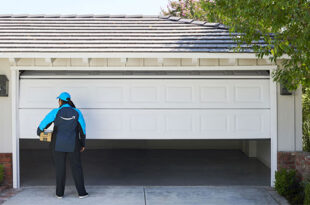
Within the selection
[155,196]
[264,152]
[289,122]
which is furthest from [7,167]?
[264,152]

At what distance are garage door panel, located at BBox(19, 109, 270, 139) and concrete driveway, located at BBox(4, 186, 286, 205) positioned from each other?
102 centimetres

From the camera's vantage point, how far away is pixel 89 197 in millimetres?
7367

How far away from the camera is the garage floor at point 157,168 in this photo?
8.84 metres

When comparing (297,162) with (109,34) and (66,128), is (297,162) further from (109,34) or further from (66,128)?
(109,34)

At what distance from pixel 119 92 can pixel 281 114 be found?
10.6ft

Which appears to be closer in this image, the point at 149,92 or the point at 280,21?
the point at 280,21

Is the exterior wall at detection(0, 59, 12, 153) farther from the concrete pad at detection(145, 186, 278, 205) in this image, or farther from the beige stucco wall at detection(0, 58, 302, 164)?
the concrete pad at detection(145, 186, 278, 205)

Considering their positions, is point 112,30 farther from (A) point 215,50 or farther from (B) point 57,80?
(A) point 215,50

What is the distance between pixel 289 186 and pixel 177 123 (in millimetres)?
2399

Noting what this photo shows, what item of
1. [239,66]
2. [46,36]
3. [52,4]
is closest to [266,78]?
[239,66]

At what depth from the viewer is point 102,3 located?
25578 millimetres

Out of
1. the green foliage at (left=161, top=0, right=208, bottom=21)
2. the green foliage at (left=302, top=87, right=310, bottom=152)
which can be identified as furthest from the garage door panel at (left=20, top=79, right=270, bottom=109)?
the green foliage at (left=161, top=0, right=208, bottom=21)

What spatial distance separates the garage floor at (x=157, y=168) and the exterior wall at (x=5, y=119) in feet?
2.87

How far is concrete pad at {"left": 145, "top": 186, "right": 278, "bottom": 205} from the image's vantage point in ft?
23.4
